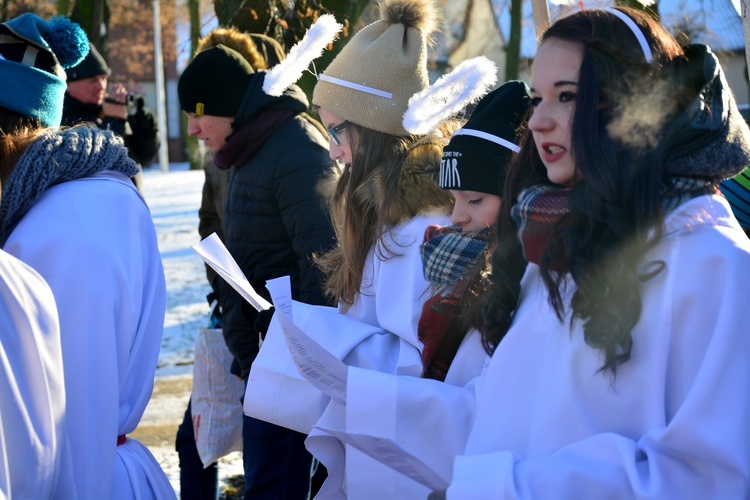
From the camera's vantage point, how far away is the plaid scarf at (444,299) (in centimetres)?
230

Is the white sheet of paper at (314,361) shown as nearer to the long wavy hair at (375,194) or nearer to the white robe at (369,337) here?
the white robe at (369,337)

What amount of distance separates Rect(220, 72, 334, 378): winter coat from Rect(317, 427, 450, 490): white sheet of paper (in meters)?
1.49

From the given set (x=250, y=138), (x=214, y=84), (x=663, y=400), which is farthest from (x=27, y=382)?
(x=214, y=84)

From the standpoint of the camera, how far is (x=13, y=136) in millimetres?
2123

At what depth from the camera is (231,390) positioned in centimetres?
374

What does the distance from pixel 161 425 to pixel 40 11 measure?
57.8 feet

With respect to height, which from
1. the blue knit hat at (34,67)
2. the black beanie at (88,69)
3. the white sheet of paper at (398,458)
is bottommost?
the black beanie at (88,69)

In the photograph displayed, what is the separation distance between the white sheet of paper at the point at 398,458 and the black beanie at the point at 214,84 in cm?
210

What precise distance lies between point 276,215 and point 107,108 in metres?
2.93

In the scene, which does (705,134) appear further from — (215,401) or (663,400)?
(215,401)

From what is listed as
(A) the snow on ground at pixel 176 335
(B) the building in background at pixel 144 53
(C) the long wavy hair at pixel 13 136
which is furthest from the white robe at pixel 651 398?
(B) the building in background at pixel 144 53

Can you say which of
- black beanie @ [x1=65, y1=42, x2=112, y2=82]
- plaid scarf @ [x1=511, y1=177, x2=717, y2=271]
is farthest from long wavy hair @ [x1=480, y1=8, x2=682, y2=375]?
black beanie @ [x1=65, y1=42, x2=112, y2=82]

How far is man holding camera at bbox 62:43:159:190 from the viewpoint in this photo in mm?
5426

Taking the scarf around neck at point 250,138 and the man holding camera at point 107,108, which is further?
the man holding camera at point 107,108
